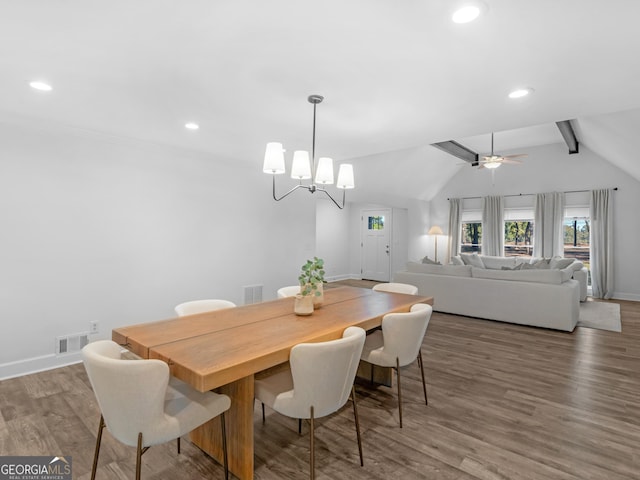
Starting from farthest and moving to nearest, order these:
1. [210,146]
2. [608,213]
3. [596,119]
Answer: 1. [608,213]
2. [596,119]
3. [210,146]

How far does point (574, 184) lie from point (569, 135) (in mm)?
1685

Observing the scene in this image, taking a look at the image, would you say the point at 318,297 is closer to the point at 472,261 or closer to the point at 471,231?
the point at 472,261

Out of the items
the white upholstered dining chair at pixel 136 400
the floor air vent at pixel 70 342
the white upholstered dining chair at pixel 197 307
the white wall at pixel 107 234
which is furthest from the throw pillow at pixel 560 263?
the floor air vent at pixel 70 342

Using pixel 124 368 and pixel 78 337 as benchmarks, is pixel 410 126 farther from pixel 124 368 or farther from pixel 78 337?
pixel 78 337

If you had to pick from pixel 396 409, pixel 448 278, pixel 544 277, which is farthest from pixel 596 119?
pixel 396 409

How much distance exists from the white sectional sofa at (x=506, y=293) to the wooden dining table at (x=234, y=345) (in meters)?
3.29

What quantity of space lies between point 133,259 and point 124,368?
277 centimetres

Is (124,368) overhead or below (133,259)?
below

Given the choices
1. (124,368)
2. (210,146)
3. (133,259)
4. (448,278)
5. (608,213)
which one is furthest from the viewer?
(608,213)

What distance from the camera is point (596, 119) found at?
459cm

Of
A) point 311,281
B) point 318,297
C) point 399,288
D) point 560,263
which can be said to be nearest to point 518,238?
point 560,263

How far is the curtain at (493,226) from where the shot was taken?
8594mm

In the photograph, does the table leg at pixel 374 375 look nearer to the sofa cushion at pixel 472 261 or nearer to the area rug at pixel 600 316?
the area rug at pixel 600 316

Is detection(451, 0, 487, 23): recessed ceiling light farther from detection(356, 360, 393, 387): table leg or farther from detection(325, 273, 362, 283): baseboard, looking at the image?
detection(325, 273, 362, 283): baseboard
